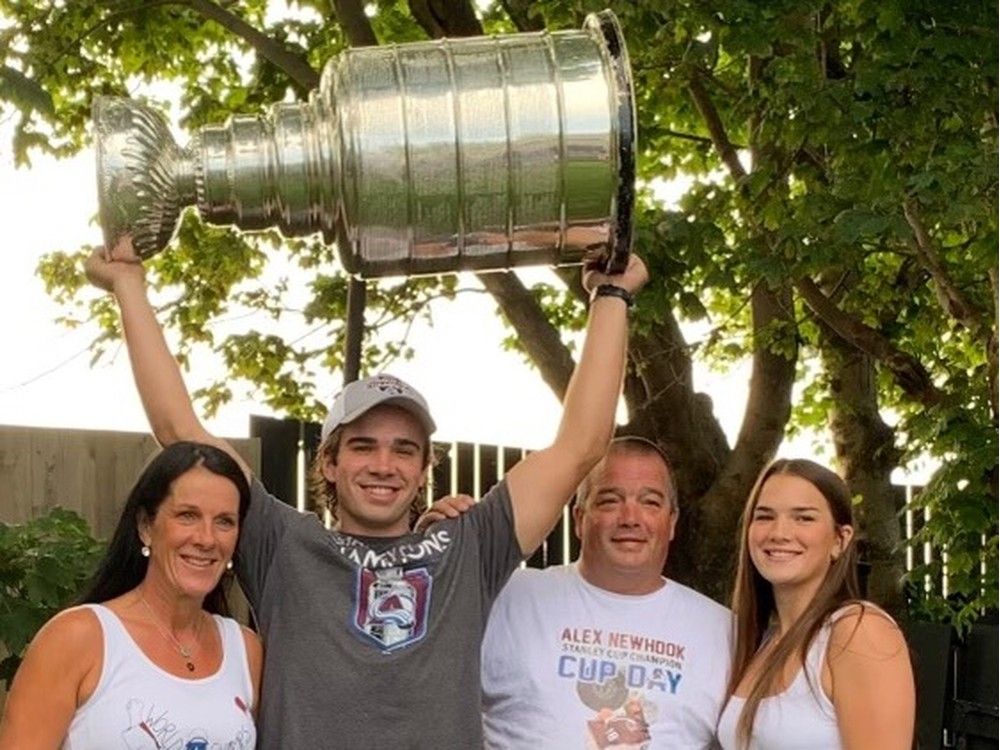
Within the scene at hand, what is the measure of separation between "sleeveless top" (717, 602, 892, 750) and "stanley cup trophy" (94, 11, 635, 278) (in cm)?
93

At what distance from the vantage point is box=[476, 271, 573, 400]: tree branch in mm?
10602

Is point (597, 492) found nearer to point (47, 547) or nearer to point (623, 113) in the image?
point (623, 113)

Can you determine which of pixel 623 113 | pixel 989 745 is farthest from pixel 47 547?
pixel 989 745

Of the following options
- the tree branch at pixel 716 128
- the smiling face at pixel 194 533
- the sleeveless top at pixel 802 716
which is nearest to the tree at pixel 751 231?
the tree branch at pixel 716 128

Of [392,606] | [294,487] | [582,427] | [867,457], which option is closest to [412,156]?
[582,427]

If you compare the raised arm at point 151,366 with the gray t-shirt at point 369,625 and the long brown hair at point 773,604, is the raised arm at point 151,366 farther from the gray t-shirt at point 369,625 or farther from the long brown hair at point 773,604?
the long brown hair at point 773,604

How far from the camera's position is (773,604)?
4.23 m

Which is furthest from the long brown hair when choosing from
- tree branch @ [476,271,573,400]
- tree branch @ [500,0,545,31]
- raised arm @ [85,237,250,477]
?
tree branch @ [476,271,573,400]

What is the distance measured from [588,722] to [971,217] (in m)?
3.05

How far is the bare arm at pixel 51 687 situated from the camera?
353cm

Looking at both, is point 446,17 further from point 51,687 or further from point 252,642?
point 51,687

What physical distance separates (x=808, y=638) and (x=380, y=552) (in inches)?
32.8

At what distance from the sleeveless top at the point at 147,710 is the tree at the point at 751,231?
66.3 inches

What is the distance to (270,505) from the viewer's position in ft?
13.1
